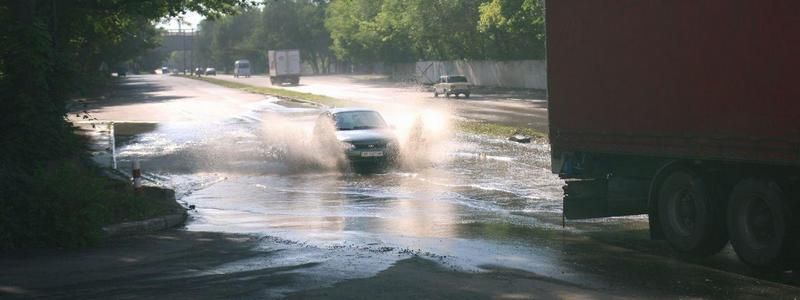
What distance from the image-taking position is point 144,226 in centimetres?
1447

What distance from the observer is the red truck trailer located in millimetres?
9727

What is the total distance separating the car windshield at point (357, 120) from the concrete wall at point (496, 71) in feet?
131

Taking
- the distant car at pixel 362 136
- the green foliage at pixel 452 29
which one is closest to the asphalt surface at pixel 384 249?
the distant car at pixel 362 136

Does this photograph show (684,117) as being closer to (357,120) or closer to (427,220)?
(427,220)

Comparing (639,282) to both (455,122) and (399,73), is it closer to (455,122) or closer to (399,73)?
(455,122)

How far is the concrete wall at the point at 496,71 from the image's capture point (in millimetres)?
73188

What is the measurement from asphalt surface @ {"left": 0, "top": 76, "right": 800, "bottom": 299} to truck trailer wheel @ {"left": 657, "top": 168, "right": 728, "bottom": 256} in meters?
0.24

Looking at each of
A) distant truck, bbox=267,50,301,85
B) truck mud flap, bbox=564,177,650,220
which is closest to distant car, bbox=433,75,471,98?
distant truck, bbox=267,50,301,85

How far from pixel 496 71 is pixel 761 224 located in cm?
7192

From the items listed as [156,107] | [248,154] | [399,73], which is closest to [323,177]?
[248,154]

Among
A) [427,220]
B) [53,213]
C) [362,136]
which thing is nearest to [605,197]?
[427,220]

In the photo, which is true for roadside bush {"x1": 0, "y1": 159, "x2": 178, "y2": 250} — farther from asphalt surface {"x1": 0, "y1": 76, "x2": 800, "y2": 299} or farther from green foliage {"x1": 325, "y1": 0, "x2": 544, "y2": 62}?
green foliage {"x1": 325, "y1": 0, "x2": 544, "y2": 62}

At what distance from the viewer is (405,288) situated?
9305 millimetres

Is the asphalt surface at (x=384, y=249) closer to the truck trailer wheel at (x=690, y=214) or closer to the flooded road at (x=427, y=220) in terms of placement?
the flooded road at (x=427, y=220)
